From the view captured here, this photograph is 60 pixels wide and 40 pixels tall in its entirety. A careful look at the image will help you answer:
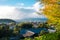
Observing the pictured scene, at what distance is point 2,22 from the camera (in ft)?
42.6

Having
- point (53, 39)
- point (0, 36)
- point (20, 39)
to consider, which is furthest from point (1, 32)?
point (53, 39)

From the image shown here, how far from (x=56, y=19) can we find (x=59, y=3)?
62cm

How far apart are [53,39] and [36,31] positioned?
14.5ft

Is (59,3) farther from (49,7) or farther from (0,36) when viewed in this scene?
(0,36)

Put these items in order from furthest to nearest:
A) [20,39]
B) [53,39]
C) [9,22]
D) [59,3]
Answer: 1. [9,22]
2. [20,39]
3. [59,3]
4. [53,39]

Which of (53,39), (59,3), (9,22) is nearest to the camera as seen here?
(53,39)

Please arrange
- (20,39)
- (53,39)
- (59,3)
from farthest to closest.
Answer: (20,39), (59,3), (53,39)

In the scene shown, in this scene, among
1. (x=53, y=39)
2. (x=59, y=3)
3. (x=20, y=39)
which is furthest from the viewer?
(x=20, y=39)

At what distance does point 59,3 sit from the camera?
1047cm

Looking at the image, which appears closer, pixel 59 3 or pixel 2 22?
pixel 59 3

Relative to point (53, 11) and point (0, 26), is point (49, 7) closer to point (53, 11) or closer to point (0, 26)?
point (53, 11)

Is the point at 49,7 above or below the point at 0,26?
above

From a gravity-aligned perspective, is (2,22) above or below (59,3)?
below

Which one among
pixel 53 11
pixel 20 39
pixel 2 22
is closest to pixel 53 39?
pixel 53 11
